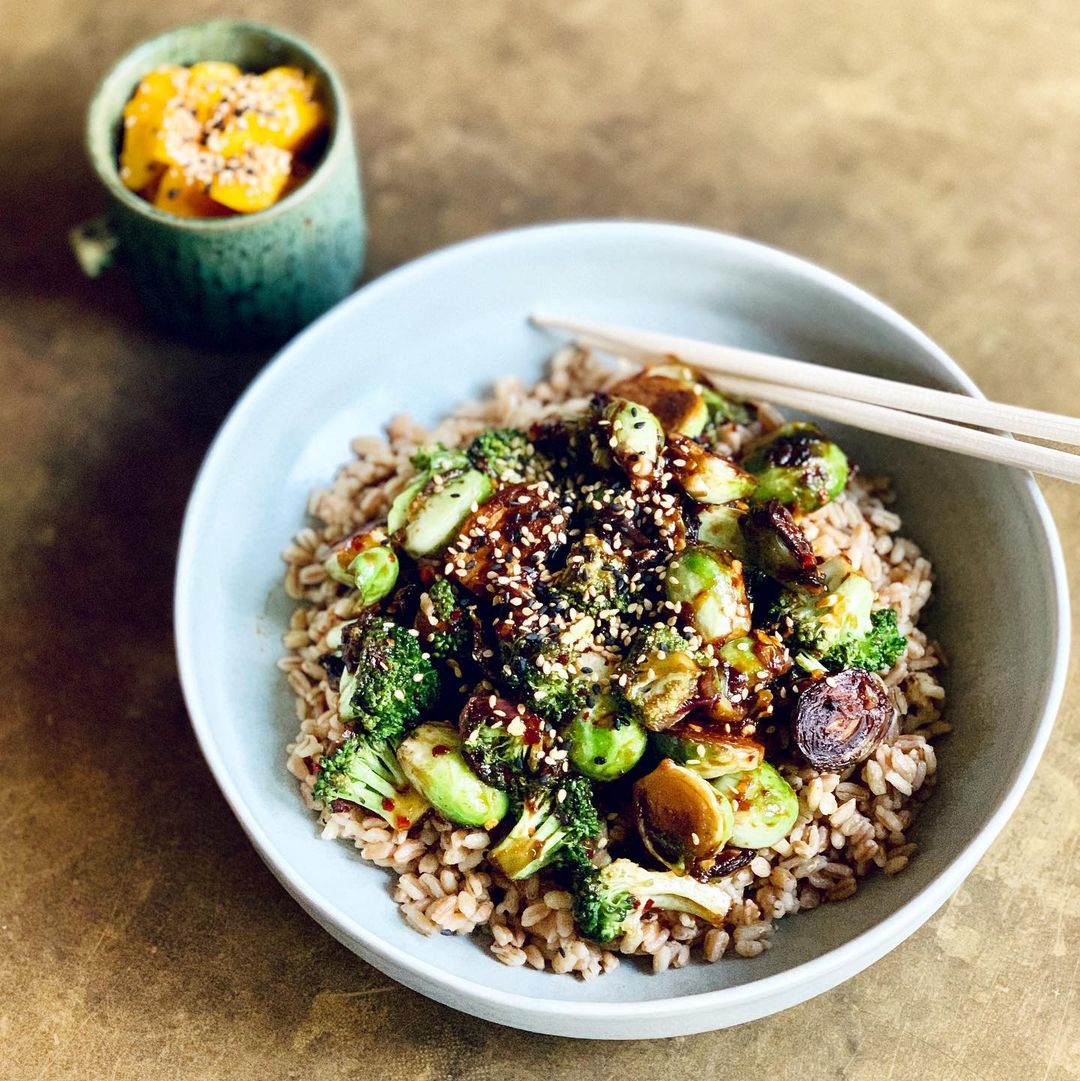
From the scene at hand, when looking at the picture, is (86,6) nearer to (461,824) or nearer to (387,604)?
(387,604)

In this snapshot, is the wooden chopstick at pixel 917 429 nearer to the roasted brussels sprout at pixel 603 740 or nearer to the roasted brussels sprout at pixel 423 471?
the roasted brussels sprout at pixel 423 471

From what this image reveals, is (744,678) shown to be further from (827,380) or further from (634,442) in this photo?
(827,380)

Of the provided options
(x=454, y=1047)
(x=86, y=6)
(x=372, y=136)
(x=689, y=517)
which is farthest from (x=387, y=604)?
(x=86, y=6)

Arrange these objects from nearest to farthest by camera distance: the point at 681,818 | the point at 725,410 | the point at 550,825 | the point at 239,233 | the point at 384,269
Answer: the point at 681,818, the point at 550,825, the point at 725,410, the point at 239,233, the point at 384,269

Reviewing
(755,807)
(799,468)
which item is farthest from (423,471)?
(755,807)

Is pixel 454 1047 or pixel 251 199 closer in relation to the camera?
pixel 454 1047

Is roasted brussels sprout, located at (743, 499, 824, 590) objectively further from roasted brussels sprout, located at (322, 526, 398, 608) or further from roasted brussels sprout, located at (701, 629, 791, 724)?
roasted brussels sprout, located at (322, 526, 398, 608)

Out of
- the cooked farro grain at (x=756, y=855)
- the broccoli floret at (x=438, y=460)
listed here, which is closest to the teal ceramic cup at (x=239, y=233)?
the broccoli floret at (x=438, y=460)

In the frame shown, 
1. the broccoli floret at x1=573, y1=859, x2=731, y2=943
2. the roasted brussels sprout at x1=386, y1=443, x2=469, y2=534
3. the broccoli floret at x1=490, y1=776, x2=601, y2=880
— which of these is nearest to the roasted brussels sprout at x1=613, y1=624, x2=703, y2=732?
the broccoli floret at x1=490, y1=776, x2=601, y2=880

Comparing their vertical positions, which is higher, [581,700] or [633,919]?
[581,700]
